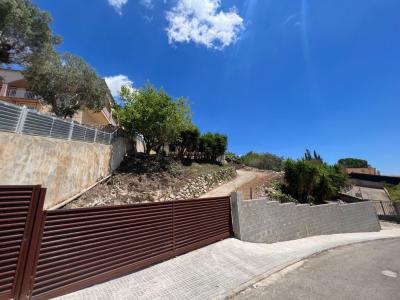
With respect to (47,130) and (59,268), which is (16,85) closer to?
(47,130)

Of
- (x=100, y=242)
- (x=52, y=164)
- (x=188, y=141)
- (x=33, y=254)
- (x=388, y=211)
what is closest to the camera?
(x=33, y=254)

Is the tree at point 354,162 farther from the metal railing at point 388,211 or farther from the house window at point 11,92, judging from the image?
the house window at point 11,92

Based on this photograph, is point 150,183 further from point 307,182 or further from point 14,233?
point 307,182

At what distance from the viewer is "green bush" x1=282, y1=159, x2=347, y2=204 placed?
16.3m

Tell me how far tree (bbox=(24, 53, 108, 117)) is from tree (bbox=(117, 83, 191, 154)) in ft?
7.44

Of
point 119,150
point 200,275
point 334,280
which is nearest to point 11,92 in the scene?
point 119,150

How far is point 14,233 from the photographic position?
3232 mm

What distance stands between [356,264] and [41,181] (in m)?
11.4

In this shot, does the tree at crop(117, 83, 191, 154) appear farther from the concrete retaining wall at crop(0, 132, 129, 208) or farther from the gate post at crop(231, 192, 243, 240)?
the gate post at crop(231, 192, 243, 240)

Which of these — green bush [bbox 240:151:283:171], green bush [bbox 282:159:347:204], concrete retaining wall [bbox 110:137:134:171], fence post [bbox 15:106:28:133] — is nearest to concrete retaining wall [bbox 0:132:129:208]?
fence post [bbox 15:106:28:133]

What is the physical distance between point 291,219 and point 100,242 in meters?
8.95

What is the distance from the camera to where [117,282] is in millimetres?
4371

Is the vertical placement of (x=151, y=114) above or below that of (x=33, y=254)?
above

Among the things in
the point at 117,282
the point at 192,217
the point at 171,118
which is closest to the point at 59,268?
the point at 117,282
